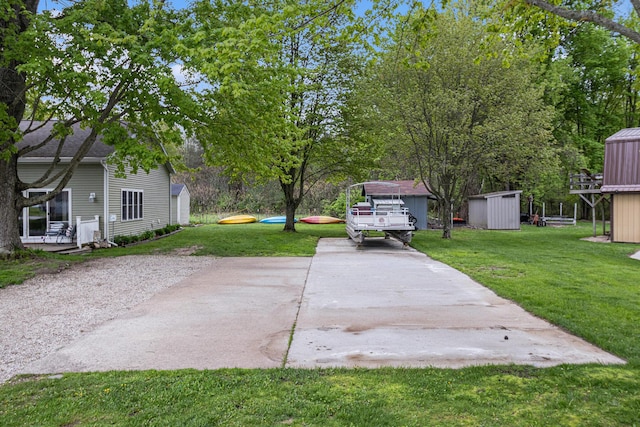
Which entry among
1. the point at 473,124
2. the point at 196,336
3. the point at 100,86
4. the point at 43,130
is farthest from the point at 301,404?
the point at 43,130

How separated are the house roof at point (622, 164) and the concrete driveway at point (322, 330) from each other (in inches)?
502

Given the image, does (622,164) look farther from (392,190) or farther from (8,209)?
(8,209)

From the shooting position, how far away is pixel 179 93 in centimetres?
1080

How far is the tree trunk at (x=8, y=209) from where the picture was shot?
12.0 meters

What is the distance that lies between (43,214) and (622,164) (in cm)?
2231

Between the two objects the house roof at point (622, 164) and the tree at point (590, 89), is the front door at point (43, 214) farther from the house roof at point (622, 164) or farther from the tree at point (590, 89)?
the tree at point (590, 89)

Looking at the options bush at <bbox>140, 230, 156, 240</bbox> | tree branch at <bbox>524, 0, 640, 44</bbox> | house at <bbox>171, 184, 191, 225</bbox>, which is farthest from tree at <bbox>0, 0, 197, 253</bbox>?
house at <bbox>171, 184, 191, 225</bbox>

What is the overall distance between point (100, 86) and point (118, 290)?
571 centimetres

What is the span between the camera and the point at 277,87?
11711mm

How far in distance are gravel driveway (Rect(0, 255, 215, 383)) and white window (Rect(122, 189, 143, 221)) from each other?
6028 mm

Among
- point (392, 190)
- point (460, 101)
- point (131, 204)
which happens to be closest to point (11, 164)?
point (131, 204)

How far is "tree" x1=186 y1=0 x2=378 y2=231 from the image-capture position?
553 centimetres

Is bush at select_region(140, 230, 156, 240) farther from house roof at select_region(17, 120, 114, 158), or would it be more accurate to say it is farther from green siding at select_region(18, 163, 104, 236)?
house roof at select_region(17, 120, 114, 158)

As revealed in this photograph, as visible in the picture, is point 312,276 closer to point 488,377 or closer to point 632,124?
point 488,377
